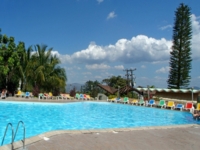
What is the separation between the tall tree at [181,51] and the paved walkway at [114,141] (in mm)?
23424

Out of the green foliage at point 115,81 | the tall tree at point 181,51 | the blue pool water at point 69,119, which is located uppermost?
the tall tree at point 181,51

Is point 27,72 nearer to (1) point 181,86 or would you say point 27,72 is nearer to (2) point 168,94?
(2) point 168,94

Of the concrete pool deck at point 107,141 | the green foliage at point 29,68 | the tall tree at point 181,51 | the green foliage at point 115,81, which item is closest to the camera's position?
the concrete pool deck at point 107,141

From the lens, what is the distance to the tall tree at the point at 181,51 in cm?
2728

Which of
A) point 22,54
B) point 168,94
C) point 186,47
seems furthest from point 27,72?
point 186,47

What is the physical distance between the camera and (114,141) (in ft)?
14.5

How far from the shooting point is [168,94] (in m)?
26.2

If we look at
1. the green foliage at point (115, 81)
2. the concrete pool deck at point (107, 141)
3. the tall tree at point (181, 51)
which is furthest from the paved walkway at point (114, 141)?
the green foliage at point (115, 81)

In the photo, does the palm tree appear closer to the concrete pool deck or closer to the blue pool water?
the blue pool water

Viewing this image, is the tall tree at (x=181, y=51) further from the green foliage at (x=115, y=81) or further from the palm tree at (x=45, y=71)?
the palm tree at (x=45, y=71)

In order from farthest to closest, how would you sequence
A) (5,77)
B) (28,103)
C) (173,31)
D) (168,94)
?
(173,31), (168,94), (5,77), (28,103)

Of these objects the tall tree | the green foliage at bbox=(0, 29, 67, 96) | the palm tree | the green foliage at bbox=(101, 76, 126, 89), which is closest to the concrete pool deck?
the green foliage at bbox=(0, 29, 67, 96)

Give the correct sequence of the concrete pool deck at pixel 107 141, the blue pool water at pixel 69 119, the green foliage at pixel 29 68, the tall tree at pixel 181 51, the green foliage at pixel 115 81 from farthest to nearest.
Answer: the green foliage at pixel 115 81, the tall tree at pixel 181 51, the green foliage at pixel 29 68, the blue pool water at pixel 69 119, the concrete pool deck at pixel 107 141

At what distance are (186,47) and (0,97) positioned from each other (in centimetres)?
2382
